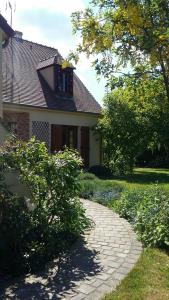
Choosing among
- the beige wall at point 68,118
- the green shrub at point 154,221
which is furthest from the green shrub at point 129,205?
the beige wall at point 68,118

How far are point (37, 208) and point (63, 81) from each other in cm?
1567

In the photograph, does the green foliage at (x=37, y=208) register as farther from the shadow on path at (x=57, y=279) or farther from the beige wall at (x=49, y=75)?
the beige wall at (x=49, y=75)

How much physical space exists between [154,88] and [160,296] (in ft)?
18.2

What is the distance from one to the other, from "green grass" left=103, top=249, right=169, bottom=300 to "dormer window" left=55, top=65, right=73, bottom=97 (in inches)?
620

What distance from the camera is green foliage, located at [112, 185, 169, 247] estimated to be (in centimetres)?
689

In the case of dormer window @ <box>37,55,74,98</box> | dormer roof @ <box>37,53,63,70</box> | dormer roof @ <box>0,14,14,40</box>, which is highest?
dormer roof @ <box>37,53,63,70</box>

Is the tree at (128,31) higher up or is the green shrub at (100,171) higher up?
the tree at (128,31)

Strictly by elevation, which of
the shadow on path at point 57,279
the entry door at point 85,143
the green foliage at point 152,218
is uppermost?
the entry door at point 85,143

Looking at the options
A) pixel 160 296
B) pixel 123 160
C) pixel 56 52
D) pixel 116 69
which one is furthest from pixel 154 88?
pixel 56 52

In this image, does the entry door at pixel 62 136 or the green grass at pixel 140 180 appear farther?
the entry door at pixel 62 136

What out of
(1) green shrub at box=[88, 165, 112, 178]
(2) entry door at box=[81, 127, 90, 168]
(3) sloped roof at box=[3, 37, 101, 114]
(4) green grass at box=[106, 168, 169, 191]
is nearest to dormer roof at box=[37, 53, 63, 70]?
(3) sloped roof at box=[3, 37, 101, 114]

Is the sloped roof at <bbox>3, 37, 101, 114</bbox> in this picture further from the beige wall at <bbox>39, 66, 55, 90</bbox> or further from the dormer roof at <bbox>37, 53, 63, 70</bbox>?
the beige wall at <bbox>39, 66, 55, 90</bbox>

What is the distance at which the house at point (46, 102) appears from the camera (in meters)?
18.3

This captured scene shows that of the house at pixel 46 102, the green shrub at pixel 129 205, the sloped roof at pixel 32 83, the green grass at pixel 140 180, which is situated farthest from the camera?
the sloped roof at pixel 32 83
